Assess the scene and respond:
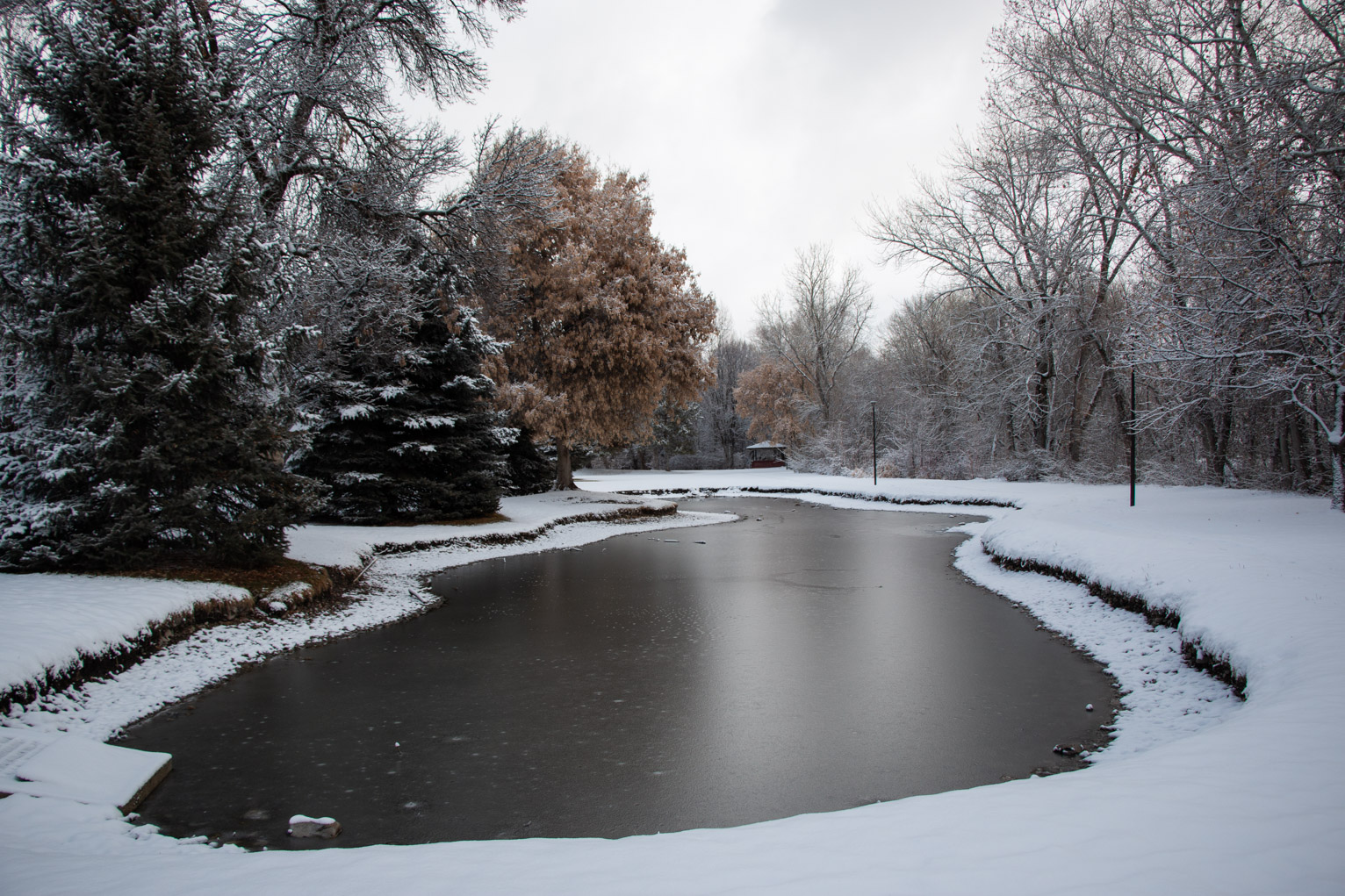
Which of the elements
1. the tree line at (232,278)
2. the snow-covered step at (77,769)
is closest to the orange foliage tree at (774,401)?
the tree line at (232,278)

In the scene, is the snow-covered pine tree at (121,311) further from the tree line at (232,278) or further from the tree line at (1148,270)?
the tree line at (1148,270)

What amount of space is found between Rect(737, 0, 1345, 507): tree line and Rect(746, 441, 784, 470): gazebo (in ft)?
39.9

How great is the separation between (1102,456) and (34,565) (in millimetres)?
28972

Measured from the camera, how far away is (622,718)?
16.9ft

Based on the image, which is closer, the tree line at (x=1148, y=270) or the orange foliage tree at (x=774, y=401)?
the tree line at (x=1148, y=270)

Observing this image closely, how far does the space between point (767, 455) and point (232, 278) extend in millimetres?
49229

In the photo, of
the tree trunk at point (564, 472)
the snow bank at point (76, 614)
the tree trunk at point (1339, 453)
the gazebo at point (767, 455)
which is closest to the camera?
the snow bank at point (76, 614)

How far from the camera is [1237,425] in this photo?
58.5 feet

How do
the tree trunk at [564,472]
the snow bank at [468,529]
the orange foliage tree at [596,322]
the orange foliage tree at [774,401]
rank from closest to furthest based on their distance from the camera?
the snow bank at [468,529] < the orange foliage tree at [596,322] < the tree trunk at [564,472] < the orange foliage tree at [774,401]

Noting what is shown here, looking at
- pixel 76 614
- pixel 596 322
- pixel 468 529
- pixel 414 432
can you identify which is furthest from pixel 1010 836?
pixel 596 322

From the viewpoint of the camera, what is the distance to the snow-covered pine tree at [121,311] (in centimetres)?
739

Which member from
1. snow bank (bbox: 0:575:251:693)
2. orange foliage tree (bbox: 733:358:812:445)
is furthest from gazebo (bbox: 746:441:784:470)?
snow bank (bbox: 0:575:251:693)

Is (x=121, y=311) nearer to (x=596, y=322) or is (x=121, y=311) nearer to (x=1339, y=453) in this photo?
(x=596, y=322)

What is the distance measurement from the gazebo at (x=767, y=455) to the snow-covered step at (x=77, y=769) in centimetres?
5045
